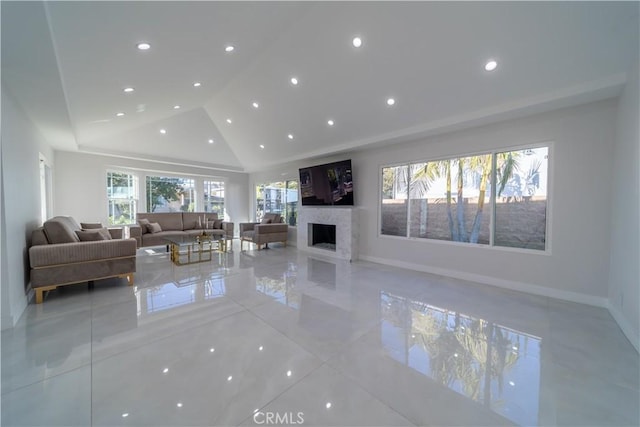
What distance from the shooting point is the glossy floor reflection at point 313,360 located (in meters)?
1.54

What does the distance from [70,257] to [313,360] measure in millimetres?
3578

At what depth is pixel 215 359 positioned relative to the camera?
203 centimetres

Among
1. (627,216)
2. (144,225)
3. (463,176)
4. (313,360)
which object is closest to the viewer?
(313,360)

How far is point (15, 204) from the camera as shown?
114 inches

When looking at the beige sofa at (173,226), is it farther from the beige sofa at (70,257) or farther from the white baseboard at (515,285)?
the white baseboard at (515,285)

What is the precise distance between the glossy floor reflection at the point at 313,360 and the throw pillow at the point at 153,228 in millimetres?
3054

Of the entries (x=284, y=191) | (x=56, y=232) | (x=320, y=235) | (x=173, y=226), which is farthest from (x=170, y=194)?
(x=320, y=235)

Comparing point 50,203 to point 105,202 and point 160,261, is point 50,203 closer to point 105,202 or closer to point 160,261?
point 105,202

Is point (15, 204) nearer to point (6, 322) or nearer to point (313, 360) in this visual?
point (6, 322)

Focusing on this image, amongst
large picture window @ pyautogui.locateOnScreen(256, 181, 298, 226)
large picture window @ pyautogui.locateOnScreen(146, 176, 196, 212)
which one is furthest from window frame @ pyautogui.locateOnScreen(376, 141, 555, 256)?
large picture window @ pyautogui.locateOnScreen(146, 176, 196, 212)

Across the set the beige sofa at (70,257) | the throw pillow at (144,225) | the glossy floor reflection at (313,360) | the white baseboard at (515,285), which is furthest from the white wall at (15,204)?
the white baseboard at (515,285)

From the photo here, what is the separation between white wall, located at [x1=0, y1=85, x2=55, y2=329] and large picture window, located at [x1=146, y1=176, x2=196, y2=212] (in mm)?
4165

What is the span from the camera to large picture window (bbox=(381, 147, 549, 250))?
3781 mm

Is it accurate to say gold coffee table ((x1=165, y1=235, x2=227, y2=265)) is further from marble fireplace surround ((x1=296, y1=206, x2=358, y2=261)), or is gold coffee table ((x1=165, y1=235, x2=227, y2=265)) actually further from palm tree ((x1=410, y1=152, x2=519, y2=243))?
palm tree ((x1=410, y1=152, x2=519, y2=243))
